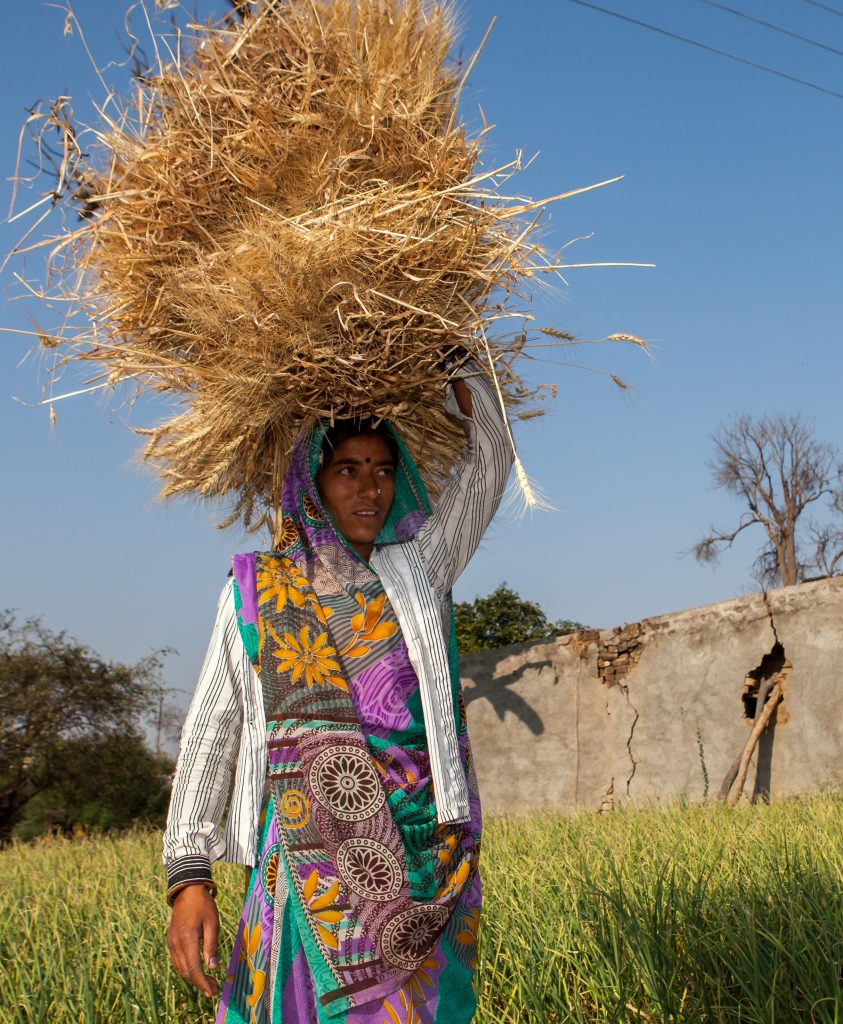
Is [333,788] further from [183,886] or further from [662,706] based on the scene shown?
[662,706]

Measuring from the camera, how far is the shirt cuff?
193cm

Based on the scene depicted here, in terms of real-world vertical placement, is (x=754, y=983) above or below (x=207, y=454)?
below

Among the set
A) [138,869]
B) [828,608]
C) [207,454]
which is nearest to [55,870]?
[138,869]

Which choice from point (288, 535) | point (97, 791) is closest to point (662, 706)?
point (288, 535)

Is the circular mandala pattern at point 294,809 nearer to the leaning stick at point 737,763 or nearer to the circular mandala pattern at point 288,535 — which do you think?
the circular mandala pattern at point 288,535

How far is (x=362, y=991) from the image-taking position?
1.81 meters

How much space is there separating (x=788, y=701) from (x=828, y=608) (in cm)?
77

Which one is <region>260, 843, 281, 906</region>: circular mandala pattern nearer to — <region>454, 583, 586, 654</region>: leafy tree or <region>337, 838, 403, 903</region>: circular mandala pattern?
<region>337, 838, 403, 903</region>: circular mandala pattern

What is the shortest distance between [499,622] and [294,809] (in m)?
13.5

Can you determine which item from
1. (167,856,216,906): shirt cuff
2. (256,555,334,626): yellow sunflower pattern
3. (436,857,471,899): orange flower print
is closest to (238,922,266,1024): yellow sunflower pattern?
(167,856,216,906): shirt cuff

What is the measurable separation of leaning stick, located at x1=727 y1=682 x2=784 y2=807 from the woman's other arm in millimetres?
6278

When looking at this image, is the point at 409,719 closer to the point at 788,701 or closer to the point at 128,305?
the point at 128,305

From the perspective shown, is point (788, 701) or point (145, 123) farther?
point (788, 701)

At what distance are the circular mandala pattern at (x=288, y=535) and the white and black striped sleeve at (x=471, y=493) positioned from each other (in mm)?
283
